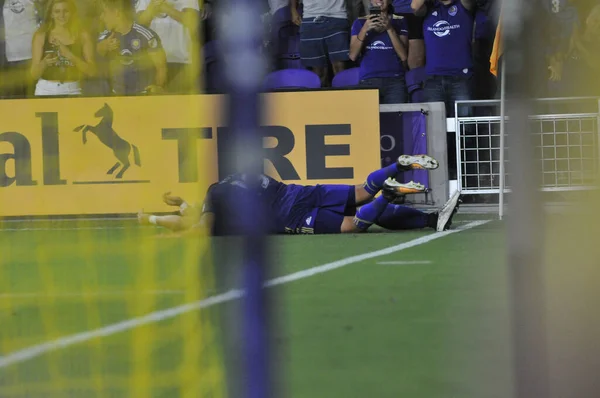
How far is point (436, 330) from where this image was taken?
11.0 ft

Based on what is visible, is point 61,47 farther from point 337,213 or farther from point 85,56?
point 337,213

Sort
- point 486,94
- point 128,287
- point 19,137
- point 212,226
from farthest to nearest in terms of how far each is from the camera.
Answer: point 486,94, point 19,137, point 128,287, point 212,226

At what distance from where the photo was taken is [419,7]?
27.5 ft

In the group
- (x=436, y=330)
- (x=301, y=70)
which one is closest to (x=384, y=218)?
(x=301, y=70)

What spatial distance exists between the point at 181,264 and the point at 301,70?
14.2 ft

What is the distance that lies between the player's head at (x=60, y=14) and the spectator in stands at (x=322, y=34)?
13.3 feet

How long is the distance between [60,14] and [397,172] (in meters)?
3.02

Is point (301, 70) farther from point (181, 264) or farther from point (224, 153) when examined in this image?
point (224, 153)

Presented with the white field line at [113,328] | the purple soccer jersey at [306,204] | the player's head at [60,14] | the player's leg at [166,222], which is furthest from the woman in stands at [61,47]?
the purple soccer jersey at [306,204]

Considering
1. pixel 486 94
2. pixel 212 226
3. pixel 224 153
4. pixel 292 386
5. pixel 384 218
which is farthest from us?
pixel 486 94

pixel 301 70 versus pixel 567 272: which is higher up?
pixel 301 70

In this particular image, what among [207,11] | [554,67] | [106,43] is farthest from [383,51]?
[207,11]

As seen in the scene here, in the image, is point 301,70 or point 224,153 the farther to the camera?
point 301,70

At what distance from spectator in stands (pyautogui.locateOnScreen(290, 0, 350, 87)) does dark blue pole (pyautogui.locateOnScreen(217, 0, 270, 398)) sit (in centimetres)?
740
